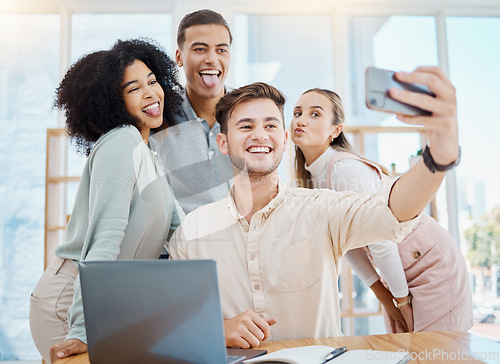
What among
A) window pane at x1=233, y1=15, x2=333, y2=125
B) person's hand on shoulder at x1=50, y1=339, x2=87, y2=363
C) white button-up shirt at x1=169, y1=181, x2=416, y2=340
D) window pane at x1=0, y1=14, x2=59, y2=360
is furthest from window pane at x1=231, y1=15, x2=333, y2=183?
person's hand on shoulder at x1=50, y1=339, x2=87, y2=363

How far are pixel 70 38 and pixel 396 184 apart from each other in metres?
3.16

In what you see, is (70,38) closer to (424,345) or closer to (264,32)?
(264,32)

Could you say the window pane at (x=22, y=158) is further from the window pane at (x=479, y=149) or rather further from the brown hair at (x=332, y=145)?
the window pane at (x=479, y=149)

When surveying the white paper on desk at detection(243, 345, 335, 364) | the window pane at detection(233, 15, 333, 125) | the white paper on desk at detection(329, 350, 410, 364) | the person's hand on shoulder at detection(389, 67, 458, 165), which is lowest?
the white paper on desk at detection(329, 350, 410, 364)

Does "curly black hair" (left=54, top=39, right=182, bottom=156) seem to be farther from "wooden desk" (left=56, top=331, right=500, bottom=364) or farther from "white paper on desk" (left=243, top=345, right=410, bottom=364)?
"white paper on desk" (left=243, top=345, right=410, bottom=364)

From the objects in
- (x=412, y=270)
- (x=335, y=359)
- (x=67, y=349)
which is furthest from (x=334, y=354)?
(x=412, y=270)

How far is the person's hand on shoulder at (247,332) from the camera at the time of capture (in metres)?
0.98

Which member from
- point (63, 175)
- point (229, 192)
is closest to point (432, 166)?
point (229, 192)

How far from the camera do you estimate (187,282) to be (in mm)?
716

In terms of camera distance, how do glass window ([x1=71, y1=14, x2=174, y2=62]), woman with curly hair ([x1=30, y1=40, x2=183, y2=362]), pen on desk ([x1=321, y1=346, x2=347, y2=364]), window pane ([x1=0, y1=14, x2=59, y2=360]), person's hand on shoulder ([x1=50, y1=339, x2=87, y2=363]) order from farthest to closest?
glass window ([x1=71, y1=14, x2=174, y2=62]) → window pane ([x1=0, y1=14, x2=59, y2=360]) → woman with curly hair ([x1=30, y1=40, x2=183, y2=362]) → person's hand on shoulder ([x1=50, y1=339, x2=87, y2=363]) → pen on desk ([x1=321, y1=346, x2=347, y2=364])

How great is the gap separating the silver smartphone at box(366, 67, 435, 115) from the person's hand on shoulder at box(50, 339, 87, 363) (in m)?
0.84

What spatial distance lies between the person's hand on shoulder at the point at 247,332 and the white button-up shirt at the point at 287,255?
0.73 feet

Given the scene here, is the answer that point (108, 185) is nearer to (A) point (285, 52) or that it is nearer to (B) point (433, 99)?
(B) point (433, 99)

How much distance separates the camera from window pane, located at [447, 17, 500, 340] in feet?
11.5
